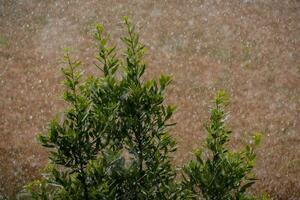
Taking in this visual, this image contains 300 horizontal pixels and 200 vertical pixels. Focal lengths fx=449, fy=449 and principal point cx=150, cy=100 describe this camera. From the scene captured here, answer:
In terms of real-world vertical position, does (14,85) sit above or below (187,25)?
Answer: below

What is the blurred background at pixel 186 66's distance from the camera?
1557 cm

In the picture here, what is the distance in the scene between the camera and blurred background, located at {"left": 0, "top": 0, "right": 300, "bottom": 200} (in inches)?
613

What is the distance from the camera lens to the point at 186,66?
21.8 metres

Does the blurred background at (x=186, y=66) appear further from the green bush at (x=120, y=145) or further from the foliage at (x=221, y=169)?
the foliage at (x=221, y=169)

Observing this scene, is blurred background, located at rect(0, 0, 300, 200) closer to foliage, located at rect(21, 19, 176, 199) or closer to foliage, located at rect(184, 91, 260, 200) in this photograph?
foliage, located at rect(21, 19, 176, 199)

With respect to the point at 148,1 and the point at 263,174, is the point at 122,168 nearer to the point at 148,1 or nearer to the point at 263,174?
the point at 263,174

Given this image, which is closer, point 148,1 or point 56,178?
point 56,178

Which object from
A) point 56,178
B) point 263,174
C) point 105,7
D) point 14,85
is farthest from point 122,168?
point 105,7

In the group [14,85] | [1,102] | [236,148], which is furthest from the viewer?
[14,85]

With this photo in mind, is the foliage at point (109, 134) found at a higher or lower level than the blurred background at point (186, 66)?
lower

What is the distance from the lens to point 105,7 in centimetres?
2728

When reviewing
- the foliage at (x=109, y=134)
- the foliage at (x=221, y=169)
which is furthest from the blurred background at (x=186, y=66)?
the foliage at (x=221, y=169)

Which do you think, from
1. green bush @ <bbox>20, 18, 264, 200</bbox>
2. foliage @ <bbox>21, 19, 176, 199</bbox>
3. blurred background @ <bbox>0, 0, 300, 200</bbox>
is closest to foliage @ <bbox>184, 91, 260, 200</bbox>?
green bush @ <bbox>20, 18, 264, 200</bbox>

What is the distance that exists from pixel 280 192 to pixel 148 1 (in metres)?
17.1
